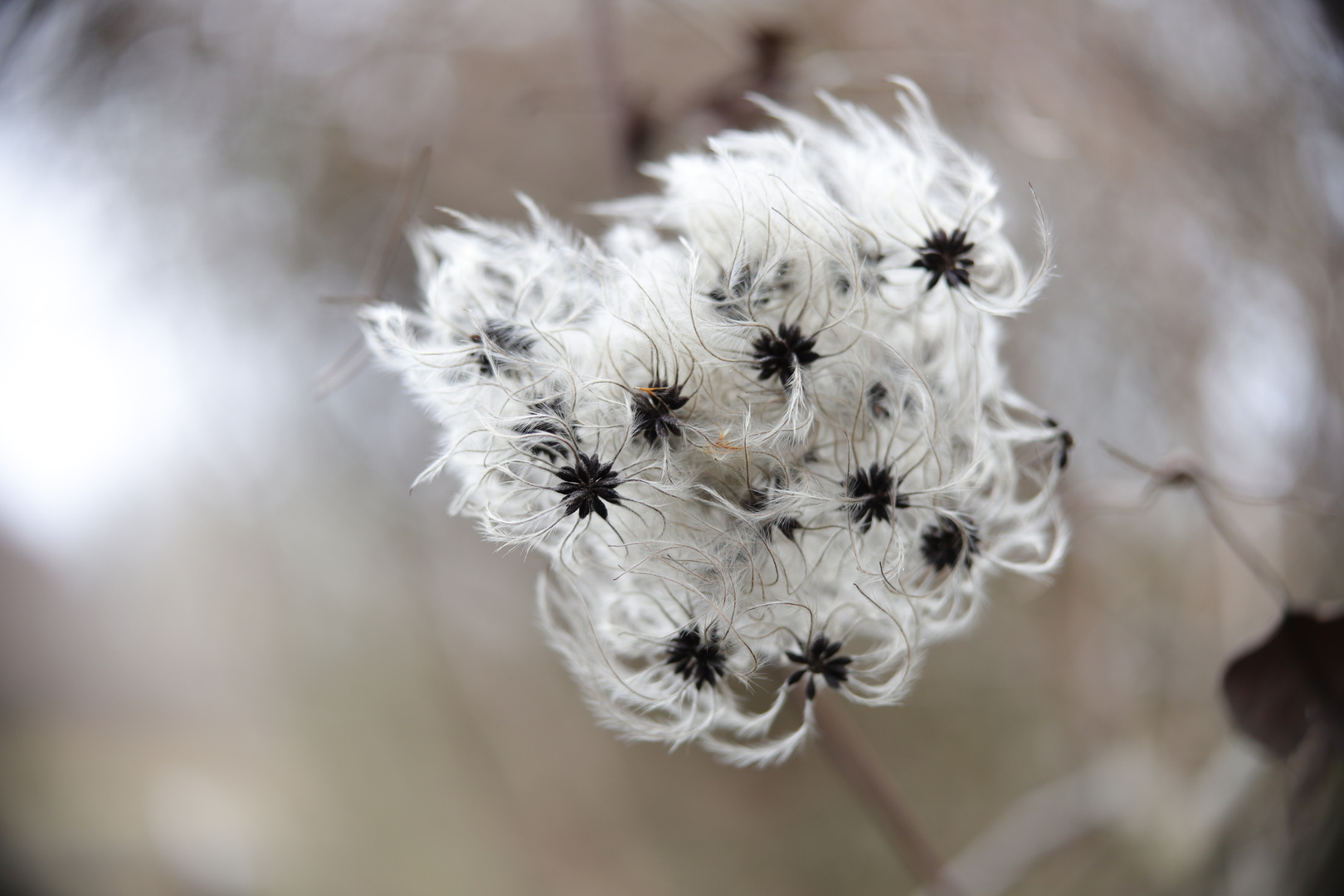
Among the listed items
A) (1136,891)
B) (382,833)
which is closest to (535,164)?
(382,833)

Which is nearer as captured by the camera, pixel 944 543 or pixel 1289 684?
pixel 944 543

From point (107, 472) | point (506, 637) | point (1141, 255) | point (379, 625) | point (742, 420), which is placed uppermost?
point (107, 472)

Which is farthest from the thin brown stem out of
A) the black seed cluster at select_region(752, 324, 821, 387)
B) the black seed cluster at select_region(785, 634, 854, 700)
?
the black seed cluster at select_region(752, 324, 821, 387)

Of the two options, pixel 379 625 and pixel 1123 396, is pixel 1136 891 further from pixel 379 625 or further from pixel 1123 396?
pixel 379 625

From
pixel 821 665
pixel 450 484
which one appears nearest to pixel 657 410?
pixel 821 665

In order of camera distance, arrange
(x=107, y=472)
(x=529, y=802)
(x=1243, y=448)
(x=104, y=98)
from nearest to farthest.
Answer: (x=1243, y=448) → (x=104, y=98) → (x=107, y=472) → (x=529, y=802)

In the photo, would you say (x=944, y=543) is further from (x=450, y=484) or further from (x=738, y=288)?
(x=450, y=484)

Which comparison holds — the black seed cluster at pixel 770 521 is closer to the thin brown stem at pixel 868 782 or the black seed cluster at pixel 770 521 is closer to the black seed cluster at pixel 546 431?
the black seed cluster at pixel 546 431
